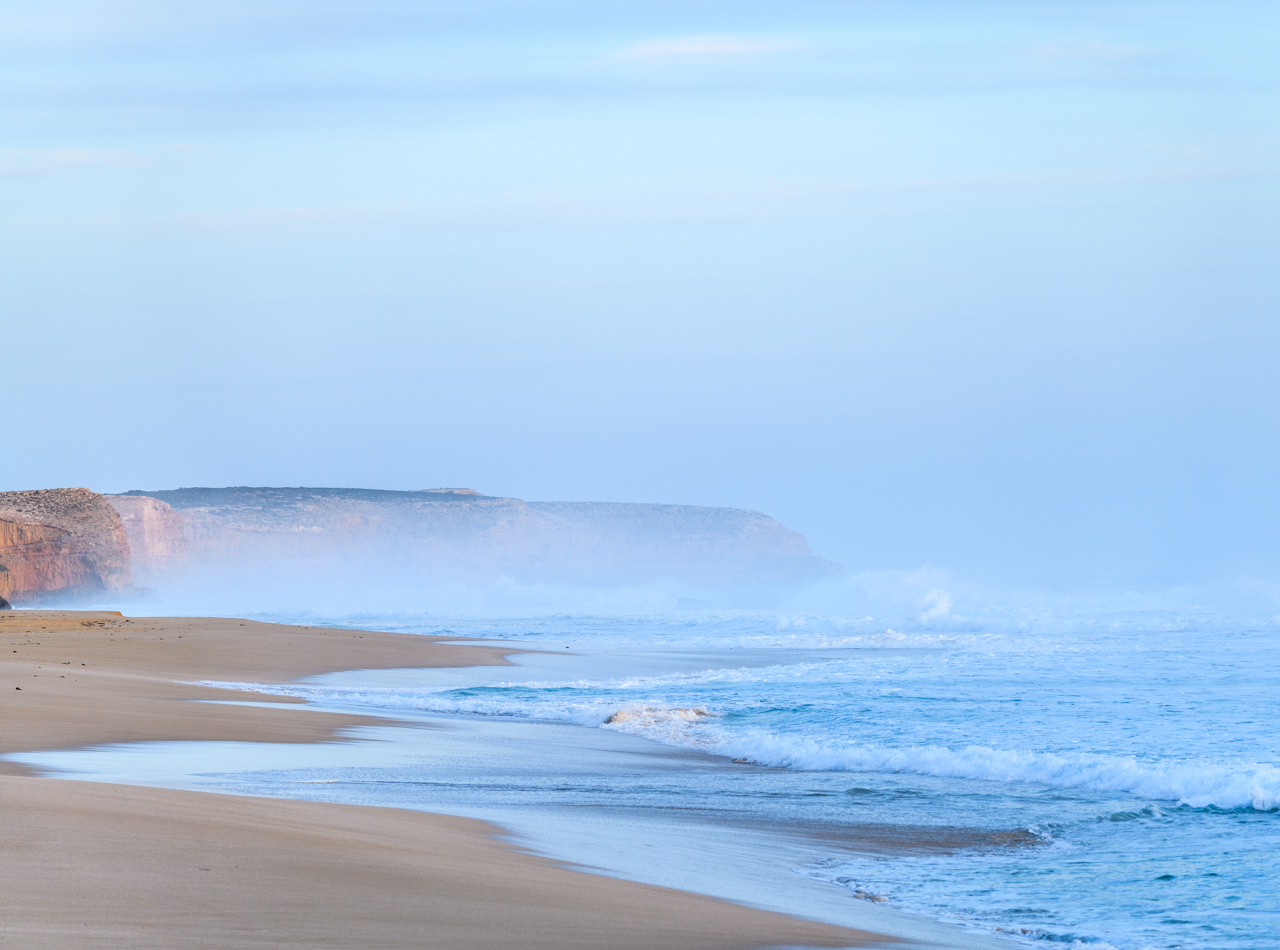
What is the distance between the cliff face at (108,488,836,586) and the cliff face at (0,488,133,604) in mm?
13212

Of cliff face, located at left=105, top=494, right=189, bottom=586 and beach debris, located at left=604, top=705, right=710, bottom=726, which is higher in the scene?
cliff face, located at left=105, top=494, right=189, bottom=586

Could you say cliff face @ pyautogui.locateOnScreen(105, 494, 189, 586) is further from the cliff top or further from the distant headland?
the cliff top

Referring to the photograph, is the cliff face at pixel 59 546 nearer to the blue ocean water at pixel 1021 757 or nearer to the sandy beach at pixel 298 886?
the blue ocean water at pixel 1021 757

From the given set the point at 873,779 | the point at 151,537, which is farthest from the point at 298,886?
the point at 151,537

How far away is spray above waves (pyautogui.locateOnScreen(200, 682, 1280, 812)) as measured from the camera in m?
9.92

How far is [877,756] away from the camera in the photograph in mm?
12070

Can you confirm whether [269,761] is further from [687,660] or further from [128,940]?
[687,660]

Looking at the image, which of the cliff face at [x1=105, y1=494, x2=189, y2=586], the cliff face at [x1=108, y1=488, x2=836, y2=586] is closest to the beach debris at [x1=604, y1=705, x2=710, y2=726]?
the cliff face at [x1=105, y1=494, x2=189, y2=586]

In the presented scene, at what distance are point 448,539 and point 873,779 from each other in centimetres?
10691

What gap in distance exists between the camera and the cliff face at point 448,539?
3917 inches

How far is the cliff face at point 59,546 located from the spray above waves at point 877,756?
55.2 metres

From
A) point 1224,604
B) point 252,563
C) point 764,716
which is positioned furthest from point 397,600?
point 764,716

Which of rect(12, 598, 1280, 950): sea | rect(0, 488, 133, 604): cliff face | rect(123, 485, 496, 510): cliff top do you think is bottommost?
rect(12, 598, 1280, 950): sea

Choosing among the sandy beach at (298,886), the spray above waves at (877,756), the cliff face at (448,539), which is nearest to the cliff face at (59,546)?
the cliff face at (448,539)
